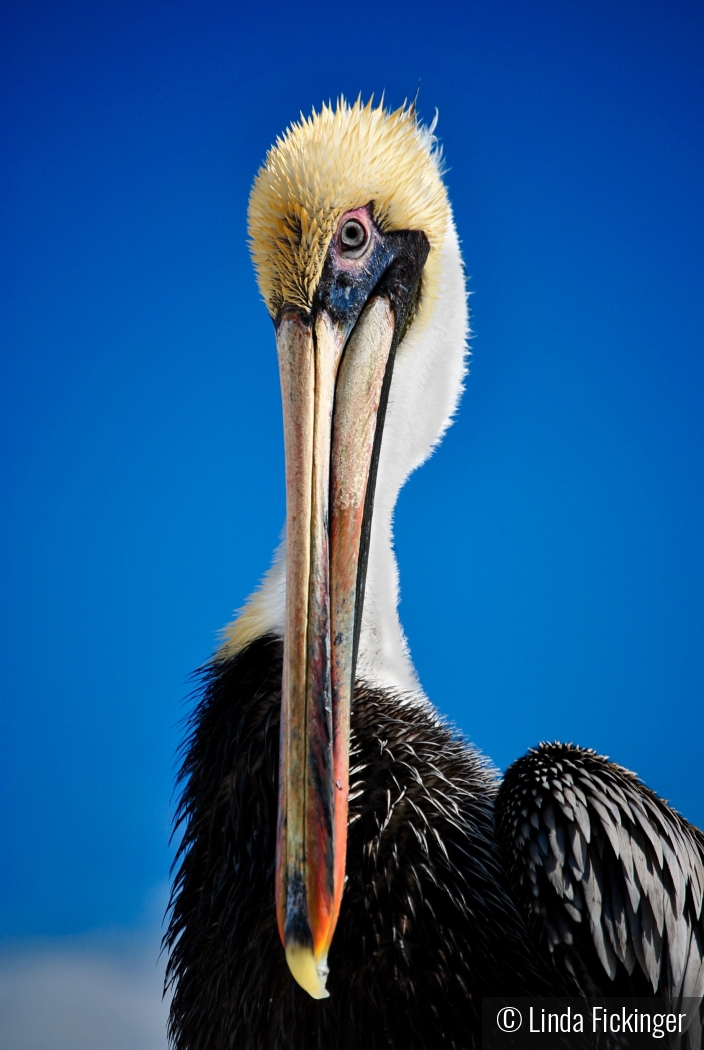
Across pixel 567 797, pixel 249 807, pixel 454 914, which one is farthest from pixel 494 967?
pixel 249 807

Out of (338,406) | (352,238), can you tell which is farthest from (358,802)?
(352,238)

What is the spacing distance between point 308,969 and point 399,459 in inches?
54.2

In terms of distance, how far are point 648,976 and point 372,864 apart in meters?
0.63

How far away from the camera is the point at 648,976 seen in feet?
6.11

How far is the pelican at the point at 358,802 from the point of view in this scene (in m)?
1.83

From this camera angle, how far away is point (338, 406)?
6.75ft

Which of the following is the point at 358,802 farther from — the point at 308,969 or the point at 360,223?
the point at 360,223

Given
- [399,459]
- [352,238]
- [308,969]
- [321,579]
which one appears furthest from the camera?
[399,459]

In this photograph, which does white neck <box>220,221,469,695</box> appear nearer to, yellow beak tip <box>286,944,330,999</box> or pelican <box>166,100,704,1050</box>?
pelican <box>166,100,704,1050</box>

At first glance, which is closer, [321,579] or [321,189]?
[321,579]

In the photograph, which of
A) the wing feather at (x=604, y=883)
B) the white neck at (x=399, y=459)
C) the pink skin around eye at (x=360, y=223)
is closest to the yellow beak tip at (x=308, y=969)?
the wing feather at (x=604, y=883)

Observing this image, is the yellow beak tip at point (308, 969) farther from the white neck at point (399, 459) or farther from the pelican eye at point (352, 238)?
the pelican eye at point (352, 238)

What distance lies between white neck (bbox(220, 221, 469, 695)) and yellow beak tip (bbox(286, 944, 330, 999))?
0.81 m

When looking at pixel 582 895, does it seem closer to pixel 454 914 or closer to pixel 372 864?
pixel 454 914
